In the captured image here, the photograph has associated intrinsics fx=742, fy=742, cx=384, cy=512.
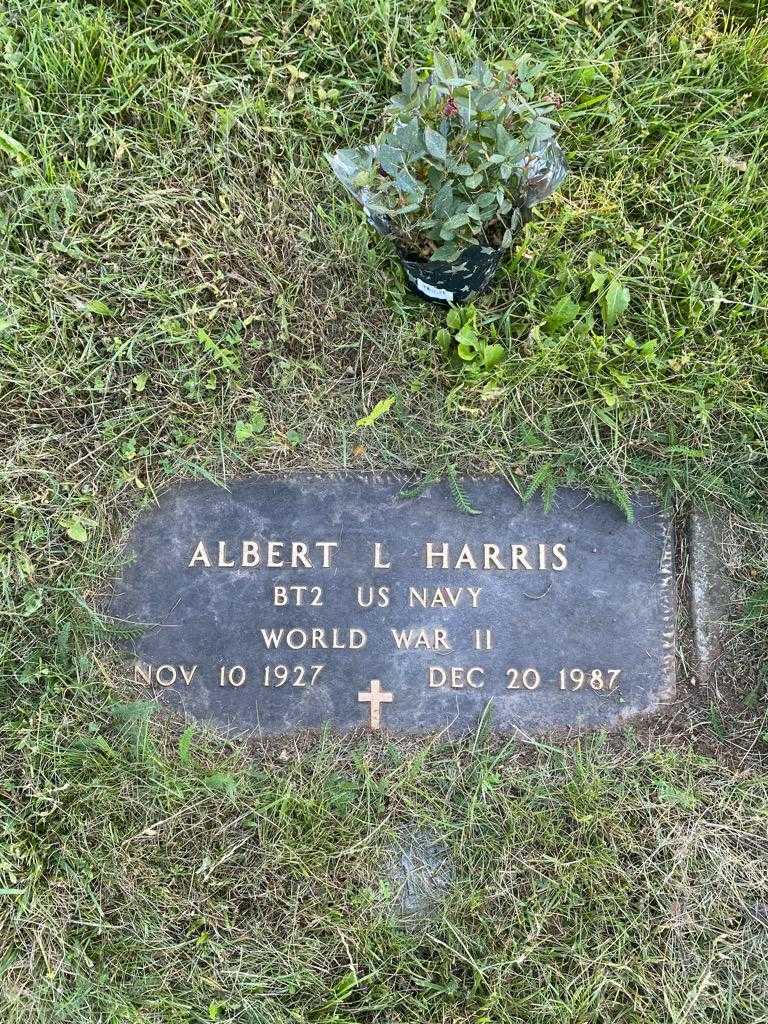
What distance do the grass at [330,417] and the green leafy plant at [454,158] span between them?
0.27 meters

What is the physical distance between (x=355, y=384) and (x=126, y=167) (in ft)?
3.09

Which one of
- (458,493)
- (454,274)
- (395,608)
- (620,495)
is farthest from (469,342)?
(395,608)

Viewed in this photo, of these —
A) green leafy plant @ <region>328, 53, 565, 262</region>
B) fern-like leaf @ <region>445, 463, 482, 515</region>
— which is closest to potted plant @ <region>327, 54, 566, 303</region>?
green leafy plant @ <region>328, 53, 565, 262</region>

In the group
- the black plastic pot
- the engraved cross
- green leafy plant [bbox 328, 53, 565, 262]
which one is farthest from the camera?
the engraved cross

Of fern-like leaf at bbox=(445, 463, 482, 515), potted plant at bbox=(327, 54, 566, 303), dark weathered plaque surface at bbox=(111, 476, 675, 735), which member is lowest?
dark weathered plaque surface at bbox=(111, 476, 675, 735)

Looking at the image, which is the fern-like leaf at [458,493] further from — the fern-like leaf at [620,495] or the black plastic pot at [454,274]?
the black plastic pot at [454,274]

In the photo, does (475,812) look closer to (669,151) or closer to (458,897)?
(458,897)

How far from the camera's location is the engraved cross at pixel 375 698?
205cm

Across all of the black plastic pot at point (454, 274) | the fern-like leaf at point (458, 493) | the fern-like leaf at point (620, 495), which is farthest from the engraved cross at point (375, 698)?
the black plastic pot at point (454, 274)

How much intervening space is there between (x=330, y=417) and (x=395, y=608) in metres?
0.58

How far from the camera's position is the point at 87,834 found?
2020 millimetres

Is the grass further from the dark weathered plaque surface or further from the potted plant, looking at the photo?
the potted plant

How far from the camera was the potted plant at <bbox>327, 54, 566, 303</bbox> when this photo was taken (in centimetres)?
179

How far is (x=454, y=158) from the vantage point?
5.96ft
